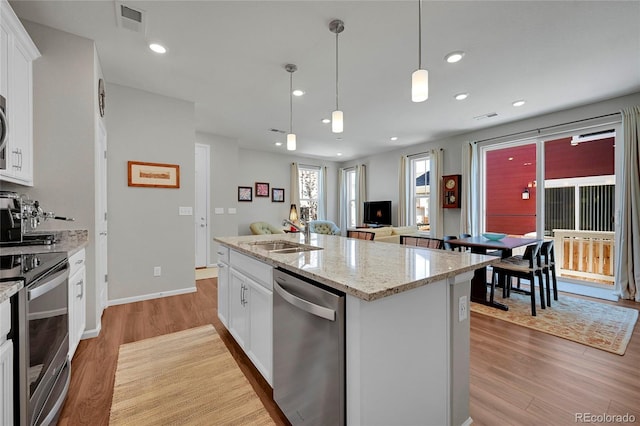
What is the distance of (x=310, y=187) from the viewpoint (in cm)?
812

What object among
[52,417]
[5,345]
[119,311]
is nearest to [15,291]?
[5,345]

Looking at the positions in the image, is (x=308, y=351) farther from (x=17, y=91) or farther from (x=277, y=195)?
(x=277, y=195)

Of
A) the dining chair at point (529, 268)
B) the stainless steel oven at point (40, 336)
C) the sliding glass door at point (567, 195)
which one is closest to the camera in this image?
the stainless steel oven at point (40, 336)

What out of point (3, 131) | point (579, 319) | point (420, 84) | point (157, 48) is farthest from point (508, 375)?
point (157, 48)

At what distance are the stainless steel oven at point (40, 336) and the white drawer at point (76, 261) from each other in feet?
1.10

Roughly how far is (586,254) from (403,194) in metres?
3.30

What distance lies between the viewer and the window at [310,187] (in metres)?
7.96

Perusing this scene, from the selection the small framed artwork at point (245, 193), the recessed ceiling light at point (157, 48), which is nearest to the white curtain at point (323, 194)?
the small framed artwork at point (245, 193)

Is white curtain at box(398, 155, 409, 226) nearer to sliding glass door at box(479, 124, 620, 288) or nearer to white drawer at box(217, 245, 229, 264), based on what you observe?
sliding glass door at box(479, 124, 620, 288)

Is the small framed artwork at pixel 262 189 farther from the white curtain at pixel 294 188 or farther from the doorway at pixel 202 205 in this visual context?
the doorway at pixel 202 205

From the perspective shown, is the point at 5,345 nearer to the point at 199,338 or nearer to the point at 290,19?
the point at 199,338

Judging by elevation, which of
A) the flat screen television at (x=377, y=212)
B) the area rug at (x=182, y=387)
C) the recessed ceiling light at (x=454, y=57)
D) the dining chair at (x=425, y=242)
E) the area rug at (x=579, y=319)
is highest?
the recessed ceiling light at (x=454, y=57)

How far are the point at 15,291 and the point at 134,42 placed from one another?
2.40 meters
